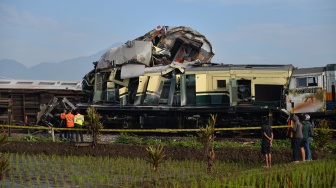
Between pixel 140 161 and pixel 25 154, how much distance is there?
217 inches

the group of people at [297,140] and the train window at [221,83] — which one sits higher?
the train window at [221,83]

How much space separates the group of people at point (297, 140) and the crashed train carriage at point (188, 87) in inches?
300

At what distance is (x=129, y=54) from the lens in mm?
30656

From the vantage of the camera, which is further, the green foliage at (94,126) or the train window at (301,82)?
the train window at (301,82)

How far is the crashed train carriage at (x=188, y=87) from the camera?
84.6 feet

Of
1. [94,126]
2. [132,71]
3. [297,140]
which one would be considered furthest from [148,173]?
[132,71]

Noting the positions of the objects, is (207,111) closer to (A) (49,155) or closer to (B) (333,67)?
(B) (333,67)

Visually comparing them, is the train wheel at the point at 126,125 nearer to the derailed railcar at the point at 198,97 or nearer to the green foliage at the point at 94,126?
the derailed railcar at the point at 198,97

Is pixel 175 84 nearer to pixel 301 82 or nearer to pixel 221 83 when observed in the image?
pixel 221 83

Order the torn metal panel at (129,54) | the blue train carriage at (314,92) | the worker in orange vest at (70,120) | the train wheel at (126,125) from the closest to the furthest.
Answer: the worker in orange vest at (70,120) < the blue train carriage at (314,92) < the train wheel at (126,125) < the torn metal panel at (129,54)

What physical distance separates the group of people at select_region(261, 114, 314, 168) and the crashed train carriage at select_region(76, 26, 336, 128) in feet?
25.0

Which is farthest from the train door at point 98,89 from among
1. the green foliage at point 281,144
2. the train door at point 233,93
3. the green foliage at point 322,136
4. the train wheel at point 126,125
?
the green foliage at point 322,136

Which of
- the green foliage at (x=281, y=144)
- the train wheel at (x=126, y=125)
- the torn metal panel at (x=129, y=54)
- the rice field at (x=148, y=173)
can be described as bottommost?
the rice field at (x=148, y=173)

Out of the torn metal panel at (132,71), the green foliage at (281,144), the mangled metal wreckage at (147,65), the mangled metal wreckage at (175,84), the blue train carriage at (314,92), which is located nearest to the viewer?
the green foliage at (281,144)
